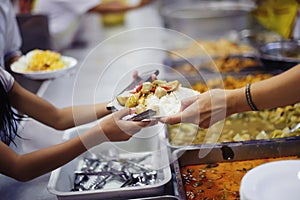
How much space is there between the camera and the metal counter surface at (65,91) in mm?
1394

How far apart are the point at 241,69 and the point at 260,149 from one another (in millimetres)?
963

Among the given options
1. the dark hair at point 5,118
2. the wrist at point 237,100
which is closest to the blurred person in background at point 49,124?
the dark hair at point 5,118

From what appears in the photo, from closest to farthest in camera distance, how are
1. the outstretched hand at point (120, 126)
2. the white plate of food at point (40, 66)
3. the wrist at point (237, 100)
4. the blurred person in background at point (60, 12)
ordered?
the outstretched hand at point (120, 126) < the wrist at point (237, 100) < the white plate of food at point (40, 66) < the blurred person in background at point (60, 12)

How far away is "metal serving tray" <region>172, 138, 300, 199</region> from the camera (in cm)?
151

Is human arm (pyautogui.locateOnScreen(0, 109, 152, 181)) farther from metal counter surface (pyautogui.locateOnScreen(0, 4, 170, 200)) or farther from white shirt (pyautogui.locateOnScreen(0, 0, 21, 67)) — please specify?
white shirt (pyautogui.locateOnScreen(0, 0, 21, 67))

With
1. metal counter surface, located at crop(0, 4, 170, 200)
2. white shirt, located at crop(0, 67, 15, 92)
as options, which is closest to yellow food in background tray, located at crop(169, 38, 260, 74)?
metal counter surface, located at crop(0, 4, 170, 200)

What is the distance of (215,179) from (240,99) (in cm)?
31

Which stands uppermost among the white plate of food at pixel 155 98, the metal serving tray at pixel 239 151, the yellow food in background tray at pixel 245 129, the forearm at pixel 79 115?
the white plate of food at pixel 155 98

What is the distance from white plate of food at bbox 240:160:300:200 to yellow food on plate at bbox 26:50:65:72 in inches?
47.6

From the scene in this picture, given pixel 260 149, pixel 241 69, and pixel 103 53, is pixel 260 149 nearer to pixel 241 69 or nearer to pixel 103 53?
pixel 241 69

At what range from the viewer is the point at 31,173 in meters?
1.33

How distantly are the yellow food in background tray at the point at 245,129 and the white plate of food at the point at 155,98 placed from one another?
34 centimetres

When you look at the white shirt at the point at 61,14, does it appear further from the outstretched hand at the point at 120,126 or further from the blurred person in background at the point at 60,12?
the outstretched hand at the point at 120,126

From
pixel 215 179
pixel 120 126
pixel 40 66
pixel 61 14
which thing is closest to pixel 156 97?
pixel 120 126
